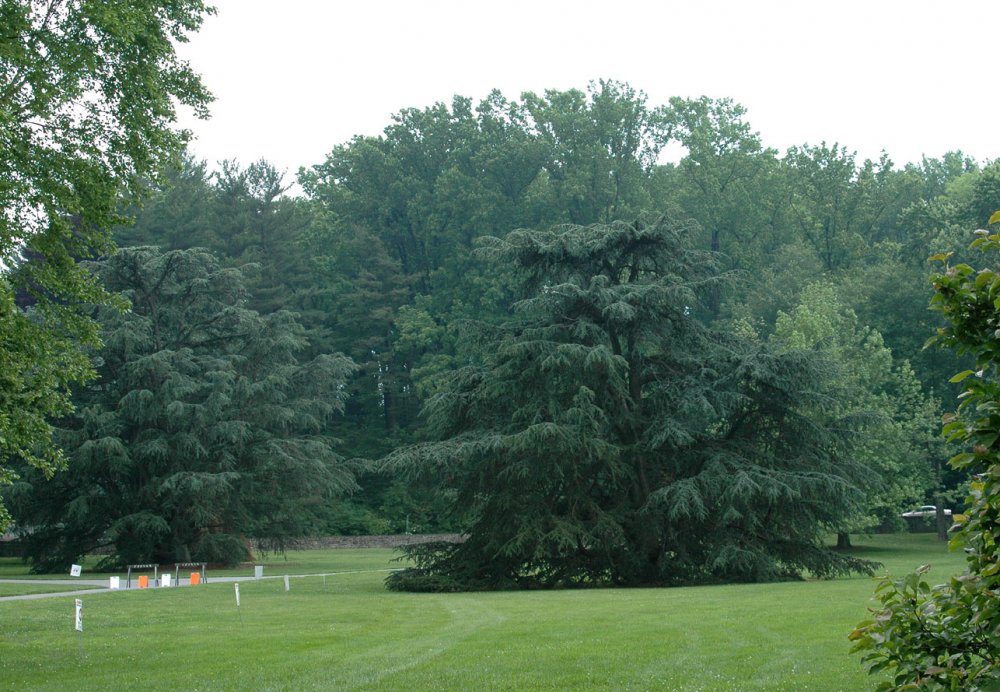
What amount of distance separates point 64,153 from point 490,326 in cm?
1787

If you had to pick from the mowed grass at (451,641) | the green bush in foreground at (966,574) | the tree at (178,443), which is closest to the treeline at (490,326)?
the tree at (178,443)

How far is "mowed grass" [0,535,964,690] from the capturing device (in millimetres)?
12242

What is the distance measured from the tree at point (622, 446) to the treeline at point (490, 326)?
0.41ft

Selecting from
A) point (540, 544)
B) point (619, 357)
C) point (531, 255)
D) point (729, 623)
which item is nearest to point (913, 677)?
point (729, 623)

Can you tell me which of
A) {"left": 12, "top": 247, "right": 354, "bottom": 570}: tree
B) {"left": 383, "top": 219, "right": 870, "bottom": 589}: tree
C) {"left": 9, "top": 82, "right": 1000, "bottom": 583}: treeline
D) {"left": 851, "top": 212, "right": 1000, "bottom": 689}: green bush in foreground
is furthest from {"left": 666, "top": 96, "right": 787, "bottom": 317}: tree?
{"left": 851, "top": 212, "right": 1000, "bottom": 689}: green bush in foreground

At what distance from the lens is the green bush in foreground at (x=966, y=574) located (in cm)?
520

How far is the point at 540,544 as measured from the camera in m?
27.8

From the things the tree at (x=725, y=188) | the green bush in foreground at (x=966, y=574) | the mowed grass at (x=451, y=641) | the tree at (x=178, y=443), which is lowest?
the mowed grass at (x=451, y=641)

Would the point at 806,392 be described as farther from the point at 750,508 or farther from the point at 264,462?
the point at 264,462

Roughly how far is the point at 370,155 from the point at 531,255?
4118cm

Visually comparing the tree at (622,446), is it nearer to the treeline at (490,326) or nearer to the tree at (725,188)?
the treeline at (490,326)

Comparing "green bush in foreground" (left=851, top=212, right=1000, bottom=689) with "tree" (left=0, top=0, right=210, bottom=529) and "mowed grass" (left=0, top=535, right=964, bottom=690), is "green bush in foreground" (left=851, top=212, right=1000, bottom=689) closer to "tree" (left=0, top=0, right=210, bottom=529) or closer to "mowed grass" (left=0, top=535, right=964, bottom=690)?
"mowed grass" (left=0, top=535, right=964, bottom=690)

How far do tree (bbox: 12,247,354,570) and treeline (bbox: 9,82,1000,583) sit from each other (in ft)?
0.40

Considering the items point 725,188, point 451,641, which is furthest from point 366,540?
A: point 451,641
